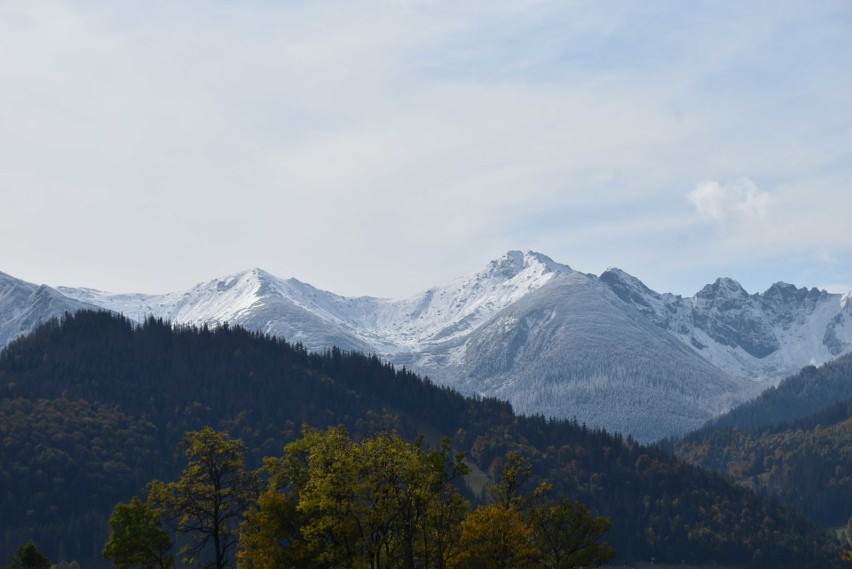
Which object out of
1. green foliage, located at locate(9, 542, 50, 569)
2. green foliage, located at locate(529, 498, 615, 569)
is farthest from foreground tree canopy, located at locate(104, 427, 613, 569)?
green foliage, located at locate(9, 542, 50, 569)

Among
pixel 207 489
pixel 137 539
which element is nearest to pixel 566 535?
pixel 207 489

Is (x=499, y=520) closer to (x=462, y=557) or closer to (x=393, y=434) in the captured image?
(x=462, y=557)

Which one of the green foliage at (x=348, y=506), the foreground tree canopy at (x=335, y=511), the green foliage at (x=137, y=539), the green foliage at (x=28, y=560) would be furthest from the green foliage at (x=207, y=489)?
the green foliage at (x=28, y=560)

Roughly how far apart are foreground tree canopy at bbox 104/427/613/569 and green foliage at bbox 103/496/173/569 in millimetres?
100

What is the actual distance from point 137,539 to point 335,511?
26423 millimetres

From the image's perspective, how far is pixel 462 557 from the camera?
96.9 metres

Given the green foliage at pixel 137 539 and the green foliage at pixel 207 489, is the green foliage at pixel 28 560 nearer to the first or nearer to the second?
the green foliage at pixel 137 539

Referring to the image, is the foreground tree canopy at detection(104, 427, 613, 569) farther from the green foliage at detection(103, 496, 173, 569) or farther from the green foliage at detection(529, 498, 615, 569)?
the green foliage at detection(529, 498, 615, 569)

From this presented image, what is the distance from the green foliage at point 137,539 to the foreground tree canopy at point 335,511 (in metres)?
0.10

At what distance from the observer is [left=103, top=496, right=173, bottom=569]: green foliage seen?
100938mm

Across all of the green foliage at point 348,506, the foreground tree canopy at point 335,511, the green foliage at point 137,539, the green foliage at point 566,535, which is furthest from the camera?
the green foliage at point 566,535

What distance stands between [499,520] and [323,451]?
2049 cm

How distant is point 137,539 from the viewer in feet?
333

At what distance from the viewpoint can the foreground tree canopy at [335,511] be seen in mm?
84875
